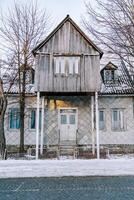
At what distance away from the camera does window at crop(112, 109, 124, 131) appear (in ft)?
63.9

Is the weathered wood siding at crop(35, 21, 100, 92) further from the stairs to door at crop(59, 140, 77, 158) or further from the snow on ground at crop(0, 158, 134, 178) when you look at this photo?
the snow on ground at crop(0, 158, 134, 178)

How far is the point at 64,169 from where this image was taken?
33.6ft

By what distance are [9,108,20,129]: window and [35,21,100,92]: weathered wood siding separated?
5.06m

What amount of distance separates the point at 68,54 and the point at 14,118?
7153mm

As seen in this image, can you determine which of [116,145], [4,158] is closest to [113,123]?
[116,145]

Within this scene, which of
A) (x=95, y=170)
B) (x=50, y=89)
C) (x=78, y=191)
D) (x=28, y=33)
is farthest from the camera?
(x=28, y=33)

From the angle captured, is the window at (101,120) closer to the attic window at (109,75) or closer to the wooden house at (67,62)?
the attic window at (109,75)

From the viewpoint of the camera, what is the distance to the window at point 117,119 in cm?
1947

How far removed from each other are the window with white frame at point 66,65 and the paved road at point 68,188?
26.8 feet

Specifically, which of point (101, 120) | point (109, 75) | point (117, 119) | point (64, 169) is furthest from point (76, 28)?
point (64, 169)

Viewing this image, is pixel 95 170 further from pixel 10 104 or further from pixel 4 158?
pixel 10 104

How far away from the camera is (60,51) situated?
1582 cm

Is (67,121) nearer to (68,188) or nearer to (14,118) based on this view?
(14,118)

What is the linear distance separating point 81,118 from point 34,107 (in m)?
3.86
